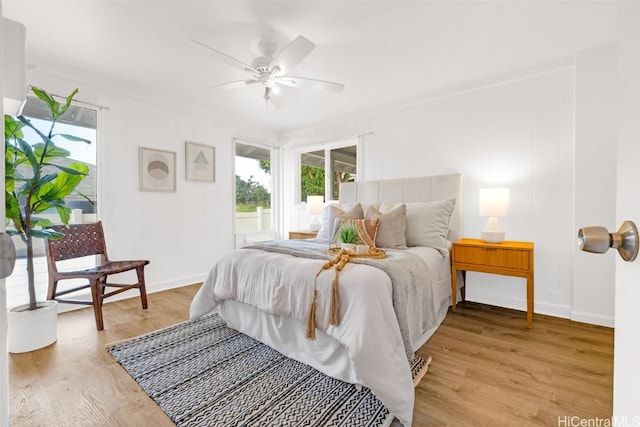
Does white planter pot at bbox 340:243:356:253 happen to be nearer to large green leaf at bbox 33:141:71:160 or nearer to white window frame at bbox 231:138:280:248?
large green leaf at bbox 33:141:71:160

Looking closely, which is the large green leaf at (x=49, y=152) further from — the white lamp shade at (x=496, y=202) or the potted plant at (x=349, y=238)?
the white lamp shade at (x=496, y=202)

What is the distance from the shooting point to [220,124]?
4.37 meters

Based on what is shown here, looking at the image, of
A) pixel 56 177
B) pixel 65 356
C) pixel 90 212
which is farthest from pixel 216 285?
pixel 90 212

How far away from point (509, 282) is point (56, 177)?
427cm

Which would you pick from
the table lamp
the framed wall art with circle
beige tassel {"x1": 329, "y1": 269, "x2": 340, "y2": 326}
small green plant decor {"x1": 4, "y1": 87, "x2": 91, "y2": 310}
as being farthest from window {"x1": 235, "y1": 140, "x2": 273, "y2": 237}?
the table lamp

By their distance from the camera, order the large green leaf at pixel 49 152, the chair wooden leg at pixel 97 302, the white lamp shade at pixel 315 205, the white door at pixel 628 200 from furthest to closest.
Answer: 1. the white lamp shade at pixel 315 205
2. the chair wooden leg at pixel 97 302
3. the large green leaf at pixel 49 152
4. the white door at pixel 628 200

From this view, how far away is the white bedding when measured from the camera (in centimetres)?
142

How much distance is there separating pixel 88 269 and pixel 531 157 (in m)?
4.55

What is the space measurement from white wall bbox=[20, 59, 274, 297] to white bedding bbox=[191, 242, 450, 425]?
1624mm

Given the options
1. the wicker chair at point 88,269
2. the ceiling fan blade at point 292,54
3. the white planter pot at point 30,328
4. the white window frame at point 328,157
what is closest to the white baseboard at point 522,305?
the white window frame at point 328,157

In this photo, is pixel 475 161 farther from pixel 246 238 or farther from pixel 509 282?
pixel 246 238

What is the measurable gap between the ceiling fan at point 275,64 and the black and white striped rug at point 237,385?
223 centimetres

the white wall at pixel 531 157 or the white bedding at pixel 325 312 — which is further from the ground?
the white wall at pixel 531 157

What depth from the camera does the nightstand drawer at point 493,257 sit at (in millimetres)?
2514
